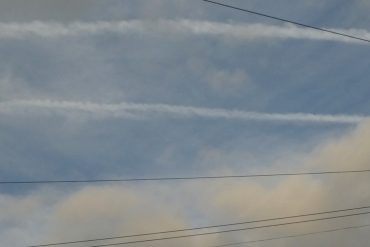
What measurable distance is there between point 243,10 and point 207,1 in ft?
6.73

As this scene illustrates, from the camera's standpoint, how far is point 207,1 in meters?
25.0

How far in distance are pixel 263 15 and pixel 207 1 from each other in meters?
3.65

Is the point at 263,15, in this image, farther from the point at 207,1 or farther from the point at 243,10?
the point at 207,1

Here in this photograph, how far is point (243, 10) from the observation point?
82.3 feet

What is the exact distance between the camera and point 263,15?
86.7 feet

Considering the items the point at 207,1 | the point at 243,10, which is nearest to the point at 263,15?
the point at 243,10

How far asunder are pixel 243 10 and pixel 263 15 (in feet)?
6.22
